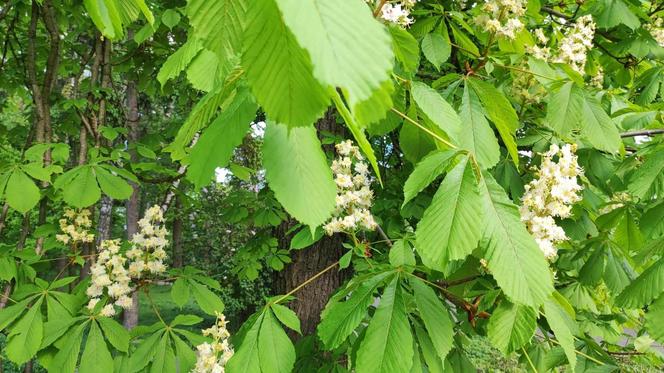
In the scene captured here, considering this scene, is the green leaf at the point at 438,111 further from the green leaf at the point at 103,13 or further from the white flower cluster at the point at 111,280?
the white flower cluster at the point at 111,280

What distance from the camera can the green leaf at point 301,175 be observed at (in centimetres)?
46

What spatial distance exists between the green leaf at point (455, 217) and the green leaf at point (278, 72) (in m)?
0.48

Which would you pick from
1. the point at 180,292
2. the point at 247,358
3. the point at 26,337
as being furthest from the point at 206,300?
the point at 247,358

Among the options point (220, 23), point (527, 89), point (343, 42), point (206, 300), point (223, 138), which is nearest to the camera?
point (343, 42)

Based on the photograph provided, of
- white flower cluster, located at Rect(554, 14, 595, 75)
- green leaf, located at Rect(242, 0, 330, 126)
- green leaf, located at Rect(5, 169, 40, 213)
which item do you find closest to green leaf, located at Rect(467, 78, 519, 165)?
white flower cluster, located at Rect(554, 14, 595, 75)

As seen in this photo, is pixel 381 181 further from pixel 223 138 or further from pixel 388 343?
pixel 388 343

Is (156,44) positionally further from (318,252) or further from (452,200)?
(452,200)

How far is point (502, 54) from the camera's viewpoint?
175cm

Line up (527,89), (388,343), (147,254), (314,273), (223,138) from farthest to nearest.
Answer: (314,273)
(147,254)
(527,89)
(388,343)
(223,138)

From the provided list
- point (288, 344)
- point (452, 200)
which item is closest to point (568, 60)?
point (452, 200)

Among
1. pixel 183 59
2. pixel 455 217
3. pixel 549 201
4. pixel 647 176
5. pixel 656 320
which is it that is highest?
pixel 183 59

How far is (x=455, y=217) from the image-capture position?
764 mm

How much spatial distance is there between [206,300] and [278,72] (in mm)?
1730

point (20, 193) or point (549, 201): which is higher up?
point (20, 193)
